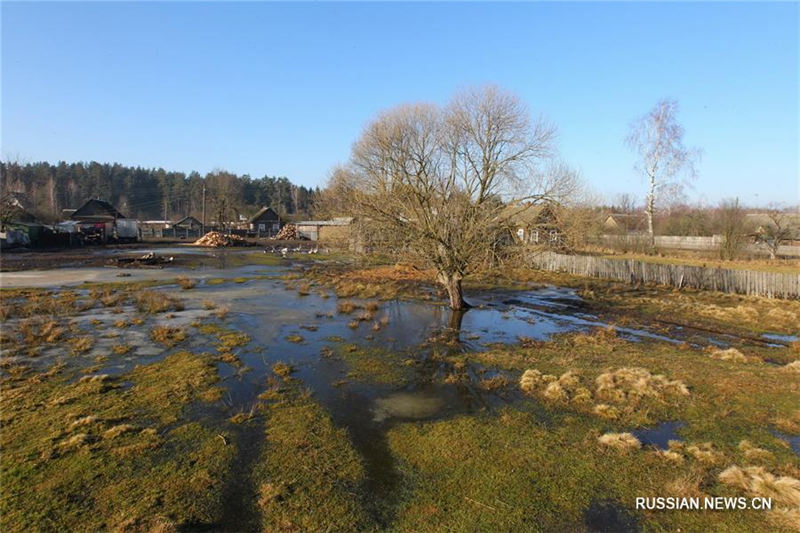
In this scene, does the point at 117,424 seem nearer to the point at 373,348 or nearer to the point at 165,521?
the point at 165,521

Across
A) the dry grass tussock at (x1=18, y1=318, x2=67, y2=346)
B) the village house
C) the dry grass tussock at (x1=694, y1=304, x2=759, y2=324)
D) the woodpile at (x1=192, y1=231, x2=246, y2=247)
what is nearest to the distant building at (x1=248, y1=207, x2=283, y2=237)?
Answer: the village house

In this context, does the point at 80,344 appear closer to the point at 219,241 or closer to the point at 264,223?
the point at 219,241

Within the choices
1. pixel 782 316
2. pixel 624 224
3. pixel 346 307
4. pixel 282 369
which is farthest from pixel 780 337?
pixel 624 224

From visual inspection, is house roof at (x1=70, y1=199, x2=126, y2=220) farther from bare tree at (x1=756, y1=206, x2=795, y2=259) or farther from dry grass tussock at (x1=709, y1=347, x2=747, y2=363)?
bare tree at (x1=756, y1=206, x2=795, y2=259)

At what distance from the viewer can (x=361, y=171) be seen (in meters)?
25.1

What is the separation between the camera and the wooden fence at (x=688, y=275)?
770 inches

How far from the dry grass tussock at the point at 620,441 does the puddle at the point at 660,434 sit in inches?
10.4

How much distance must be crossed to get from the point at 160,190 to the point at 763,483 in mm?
130551

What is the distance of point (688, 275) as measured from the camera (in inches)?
903

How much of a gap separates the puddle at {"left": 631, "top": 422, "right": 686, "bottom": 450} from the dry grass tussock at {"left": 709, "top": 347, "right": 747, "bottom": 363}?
17.5ft

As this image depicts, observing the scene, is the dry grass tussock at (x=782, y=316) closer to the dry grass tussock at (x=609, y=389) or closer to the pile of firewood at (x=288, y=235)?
the dry grass tussock at (x=609, y=389)

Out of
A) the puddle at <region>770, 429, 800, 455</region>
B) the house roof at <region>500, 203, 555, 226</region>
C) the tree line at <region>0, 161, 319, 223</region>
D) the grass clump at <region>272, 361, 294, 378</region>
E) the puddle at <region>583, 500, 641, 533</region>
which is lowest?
the puddle at <region>583, 500, 641, 533</region>

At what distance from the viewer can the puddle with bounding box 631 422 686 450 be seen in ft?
21.2

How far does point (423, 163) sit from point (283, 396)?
46.2 feet
